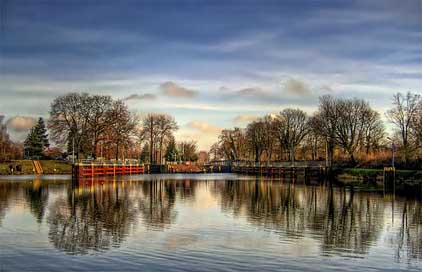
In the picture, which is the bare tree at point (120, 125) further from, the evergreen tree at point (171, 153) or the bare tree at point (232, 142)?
the bare tree at point (232, 142)

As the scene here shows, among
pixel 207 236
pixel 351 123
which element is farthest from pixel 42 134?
Answer: pixel 207 236

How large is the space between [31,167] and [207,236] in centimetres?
7360

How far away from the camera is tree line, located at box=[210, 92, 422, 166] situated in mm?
66000

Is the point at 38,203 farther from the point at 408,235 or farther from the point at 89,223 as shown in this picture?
the point at 408,235

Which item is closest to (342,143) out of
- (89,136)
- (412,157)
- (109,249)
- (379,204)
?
(412,157)

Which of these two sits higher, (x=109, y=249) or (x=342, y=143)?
(x=342, y=143)

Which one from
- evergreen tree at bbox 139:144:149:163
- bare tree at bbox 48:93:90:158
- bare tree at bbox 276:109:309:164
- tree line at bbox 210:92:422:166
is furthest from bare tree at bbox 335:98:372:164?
evergreen tree at bbox 139:144:149:163

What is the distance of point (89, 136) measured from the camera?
259ft

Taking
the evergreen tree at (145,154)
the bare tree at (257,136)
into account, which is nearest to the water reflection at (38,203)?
the bare tree at (257,136)

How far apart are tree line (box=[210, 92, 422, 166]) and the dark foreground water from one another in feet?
119

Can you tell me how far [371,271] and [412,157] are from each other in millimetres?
47949

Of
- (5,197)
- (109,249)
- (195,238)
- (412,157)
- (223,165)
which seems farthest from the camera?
(223,165)

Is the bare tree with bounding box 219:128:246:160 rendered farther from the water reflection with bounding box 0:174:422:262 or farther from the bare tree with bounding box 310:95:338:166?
the water reflection with bounding box 0:174:422:262

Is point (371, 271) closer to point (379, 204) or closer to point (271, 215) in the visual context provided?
point (271, 215)
